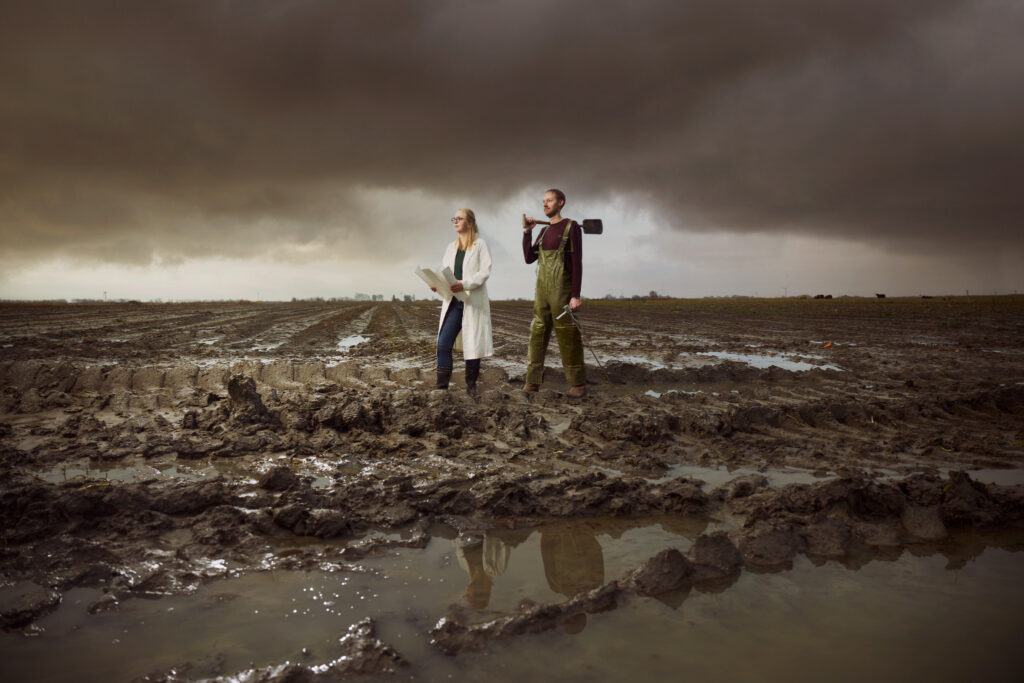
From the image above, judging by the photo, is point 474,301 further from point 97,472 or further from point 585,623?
point 585,623

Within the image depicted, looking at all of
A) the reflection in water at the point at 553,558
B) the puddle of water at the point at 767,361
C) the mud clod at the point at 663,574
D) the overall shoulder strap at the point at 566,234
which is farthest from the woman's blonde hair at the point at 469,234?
the puddle of water at the point at 767,361

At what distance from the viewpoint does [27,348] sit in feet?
41.5

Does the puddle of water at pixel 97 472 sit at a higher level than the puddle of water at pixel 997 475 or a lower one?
lower

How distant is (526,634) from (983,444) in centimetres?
479

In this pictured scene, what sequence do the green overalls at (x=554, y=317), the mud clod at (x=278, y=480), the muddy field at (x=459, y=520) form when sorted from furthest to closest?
1. the green overalls at (x=554, y=317)
2. the mud clod at (x=278, y=480)
3. the muddy field at (x=459, y=520)

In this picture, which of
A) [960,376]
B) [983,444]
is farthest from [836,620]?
[960,376]

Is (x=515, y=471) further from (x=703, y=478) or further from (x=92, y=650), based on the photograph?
(x=92, y=650)

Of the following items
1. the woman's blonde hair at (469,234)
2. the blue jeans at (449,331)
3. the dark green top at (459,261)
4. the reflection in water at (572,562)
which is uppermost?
the woman's blonde hair at (469,234)

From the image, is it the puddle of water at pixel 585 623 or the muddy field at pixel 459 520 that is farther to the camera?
the muddy field at pixel 459 520

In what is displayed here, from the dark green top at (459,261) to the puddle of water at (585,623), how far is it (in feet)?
13.8

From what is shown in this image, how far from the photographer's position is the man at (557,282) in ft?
21.5

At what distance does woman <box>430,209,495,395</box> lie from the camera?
639 cm

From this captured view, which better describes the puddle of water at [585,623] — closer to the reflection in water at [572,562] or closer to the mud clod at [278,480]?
the reflection in water at [572,562]

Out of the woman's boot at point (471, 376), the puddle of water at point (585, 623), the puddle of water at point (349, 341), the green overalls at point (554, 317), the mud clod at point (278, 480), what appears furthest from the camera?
the puddle of water at point (349, 341)
